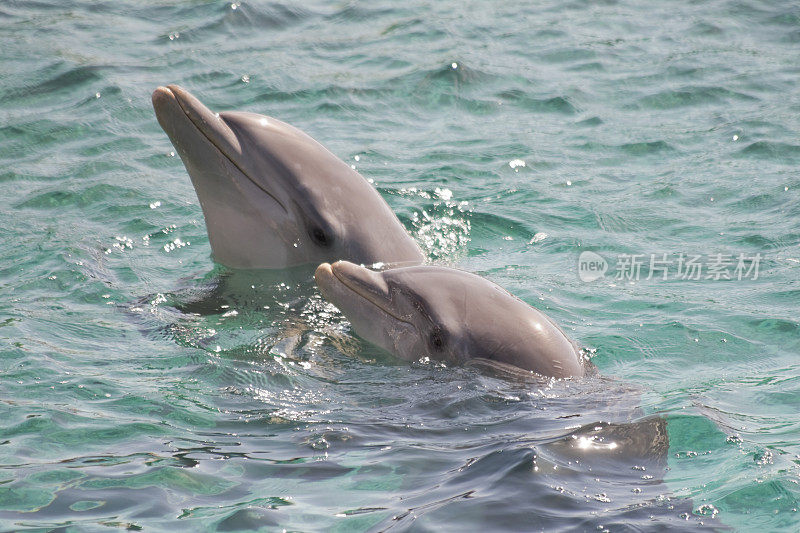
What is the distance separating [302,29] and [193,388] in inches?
447

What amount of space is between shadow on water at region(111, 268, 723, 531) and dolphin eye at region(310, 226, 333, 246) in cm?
51

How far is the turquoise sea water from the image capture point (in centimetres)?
471

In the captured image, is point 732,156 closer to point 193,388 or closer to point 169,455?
point 193,388

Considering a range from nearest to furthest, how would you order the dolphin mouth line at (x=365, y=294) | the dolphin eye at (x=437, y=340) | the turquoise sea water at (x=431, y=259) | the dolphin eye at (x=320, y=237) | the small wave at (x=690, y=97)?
the turquoise sea water at (x=431, y=259) → the dolphin eye at (x=437, y=340) → the dolphin mouth line at (x=365, y=294) → the dolphin eye at (x=320, y=237) → the small wave at (x=690, y=97)

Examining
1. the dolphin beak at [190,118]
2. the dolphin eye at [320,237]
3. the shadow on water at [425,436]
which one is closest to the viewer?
the shadow on water at [425,436]

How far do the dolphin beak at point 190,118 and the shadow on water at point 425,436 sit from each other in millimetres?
1189

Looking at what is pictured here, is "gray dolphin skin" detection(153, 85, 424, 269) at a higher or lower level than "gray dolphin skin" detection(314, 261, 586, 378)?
higher

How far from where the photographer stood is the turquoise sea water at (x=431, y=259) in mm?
4707

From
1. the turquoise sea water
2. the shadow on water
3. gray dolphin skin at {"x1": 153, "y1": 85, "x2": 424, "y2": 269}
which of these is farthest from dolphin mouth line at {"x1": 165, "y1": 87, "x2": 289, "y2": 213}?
the shadow on water

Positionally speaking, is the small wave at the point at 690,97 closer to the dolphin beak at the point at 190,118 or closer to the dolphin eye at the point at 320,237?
the dolphin eye at the point at 320,237

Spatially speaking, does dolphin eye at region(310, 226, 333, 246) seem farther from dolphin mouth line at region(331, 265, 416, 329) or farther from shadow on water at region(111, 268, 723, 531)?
dolphin mouth line at region(331, 265, 416, 329)

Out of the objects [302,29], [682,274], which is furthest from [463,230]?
[302,29]

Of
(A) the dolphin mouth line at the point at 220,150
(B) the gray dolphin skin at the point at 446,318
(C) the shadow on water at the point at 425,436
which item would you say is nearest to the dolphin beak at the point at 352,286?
(B) the gray dolphin skin at the point at 446,318

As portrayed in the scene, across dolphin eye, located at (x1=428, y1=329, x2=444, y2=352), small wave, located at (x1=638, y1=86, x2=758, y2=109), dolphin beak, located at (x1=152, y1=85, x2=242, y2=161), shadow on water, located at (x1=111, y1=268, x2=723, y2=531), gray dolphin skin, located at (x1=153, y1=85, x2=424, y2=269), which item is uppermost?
dolphin beak, located at (x1=152, y1=85, x2=242, y2=161)
